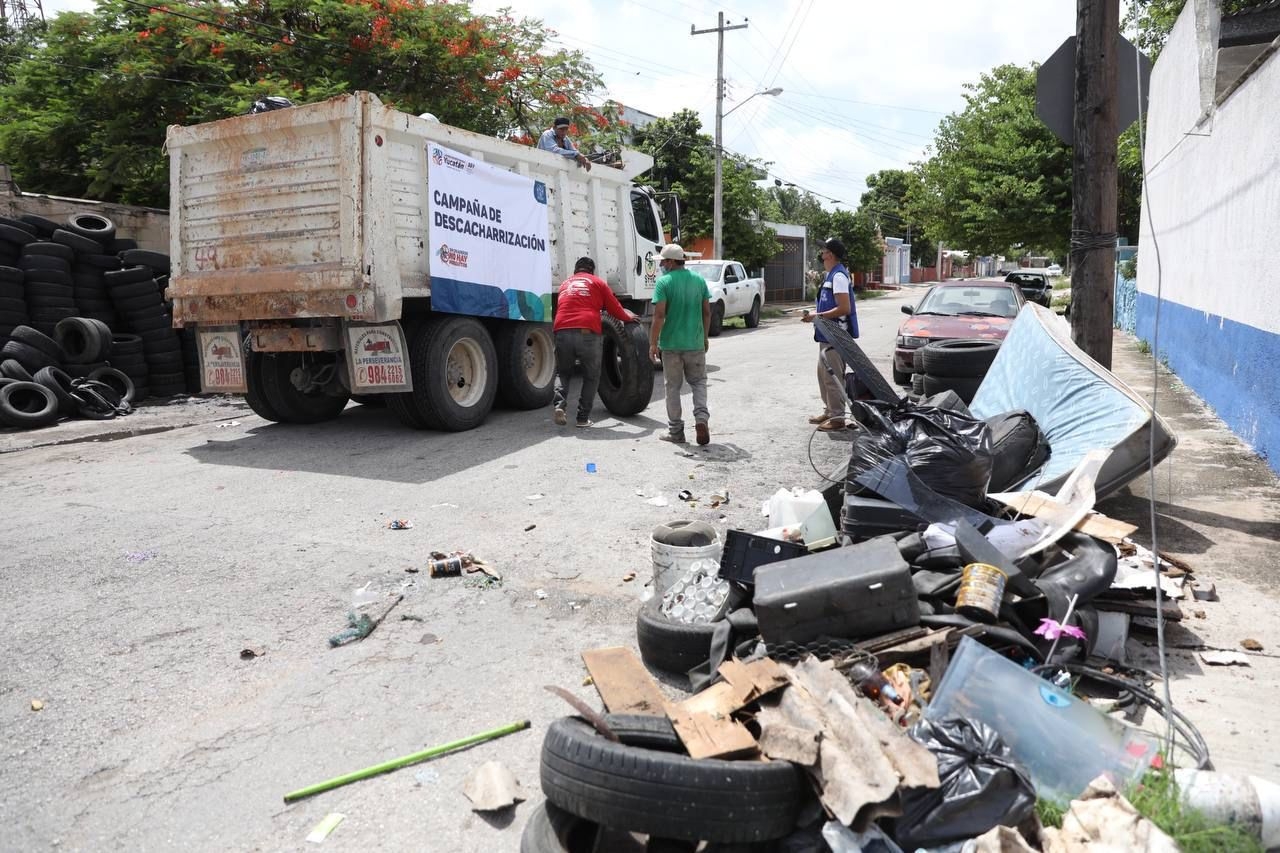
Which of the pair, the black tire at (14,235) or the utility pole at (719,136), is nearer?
the black tire at (14,235)

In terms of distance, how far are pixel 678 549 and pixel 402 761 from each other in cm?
165

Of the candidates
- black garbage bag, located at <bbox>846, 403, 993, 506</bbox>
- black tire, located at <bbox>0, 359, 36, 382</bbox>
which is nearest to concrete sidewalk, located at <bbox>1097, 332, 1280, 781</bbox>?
black garbage bag, located at <bbox>846, 403, 993, 506</bbox>

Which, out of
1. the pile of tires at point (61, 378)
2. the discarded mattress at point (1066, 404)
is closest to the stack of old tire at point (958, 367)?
the discarded mattress at point (1066, 404)

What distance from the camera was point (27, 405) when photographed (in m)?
9.99

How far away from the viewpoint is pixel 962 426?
5133mm

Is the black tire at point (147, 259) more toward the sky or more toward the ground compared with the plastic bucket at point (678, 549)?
more toward the sky

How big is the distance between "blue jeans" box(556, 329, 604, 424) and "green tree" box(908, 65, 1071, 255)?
707 inches

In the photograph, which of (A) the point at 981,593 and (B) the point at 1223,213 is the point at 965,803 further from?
(B) the point at 1223,213

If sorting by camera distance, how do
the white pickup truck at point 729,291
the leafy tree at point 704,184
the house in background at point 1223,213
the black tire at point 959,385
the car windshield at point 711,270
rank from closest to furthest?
the house in background at point 1223,213
the black tire at point 959,385
the white pickup truck at point 729,291
the car windshield at point 711,270
the leafy tree at point 704,184

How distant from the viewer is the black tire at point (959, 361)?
8367 millimetres

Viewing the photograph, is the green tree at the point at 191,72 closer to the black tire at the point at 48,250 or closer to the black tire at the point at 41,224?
the black tire at the point at 41,224

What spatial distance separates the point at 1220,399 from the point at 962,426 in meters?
5.62

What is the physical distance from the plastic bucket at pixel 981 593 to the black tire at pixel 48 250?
11.4m

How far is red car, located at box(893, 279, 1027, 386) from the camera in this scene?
37.0ft
